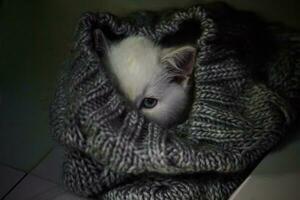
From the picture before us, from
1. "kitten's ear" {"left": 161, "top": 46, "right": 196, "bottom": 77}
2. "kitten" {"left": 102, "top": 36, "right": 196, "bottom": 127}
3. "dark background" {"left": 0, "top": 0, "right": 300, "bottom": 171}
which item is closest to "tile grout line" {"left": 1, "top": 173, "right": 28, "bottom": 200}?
"dark background" {"left": 0, "top": 0, "right": 300, "bottom": 171}

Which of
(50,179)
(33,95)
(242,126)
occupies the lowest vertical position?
(50,179)

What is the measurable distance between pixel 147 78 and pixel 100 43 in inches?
5.6

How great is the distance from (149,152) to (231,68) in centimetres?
30

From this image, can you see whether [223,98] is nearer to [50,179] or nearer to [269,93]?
[269,93]

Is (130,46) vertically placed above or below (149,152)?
above

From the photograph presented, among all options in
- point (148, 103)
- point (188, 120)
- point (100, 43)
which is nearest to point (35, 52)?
point (100, 43)

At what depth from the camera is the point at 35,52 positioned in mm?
1343

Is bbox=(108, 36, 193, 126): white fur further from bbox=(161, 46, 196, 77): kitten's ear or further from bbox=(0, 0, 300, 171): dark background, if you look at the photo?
bbox=(0, 0, 300, 171): dark background

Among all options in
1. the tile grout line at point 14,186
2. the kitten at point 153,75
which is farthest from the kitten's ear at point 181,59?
the tile grout line at point 14,186

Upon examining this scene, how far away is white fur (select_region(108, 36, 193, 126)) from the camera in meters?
1.08

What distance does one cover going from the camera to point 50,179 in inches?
43.7

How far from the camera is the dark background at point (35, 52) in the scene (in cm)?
117

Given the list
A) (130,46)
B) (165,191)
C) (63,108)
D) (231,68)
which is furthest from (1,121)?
(231,68)

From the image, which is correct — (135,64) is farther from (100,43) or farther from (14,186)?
(14,186)
